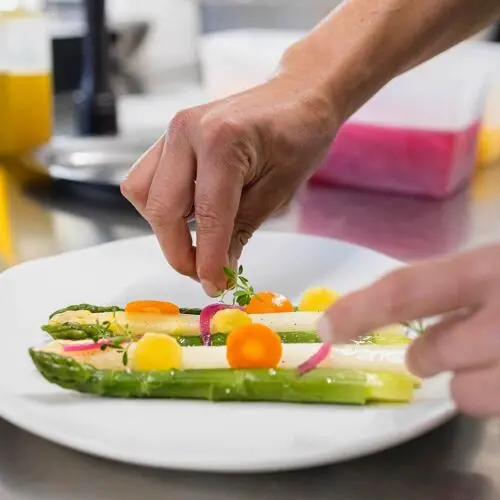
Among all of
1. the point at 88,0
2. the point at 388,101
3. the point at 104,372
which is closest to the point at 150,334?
the point at 104,372

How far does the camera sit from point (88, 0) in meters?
1.66

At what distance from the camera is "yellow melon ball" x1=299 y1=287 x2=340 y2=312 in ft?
3.13

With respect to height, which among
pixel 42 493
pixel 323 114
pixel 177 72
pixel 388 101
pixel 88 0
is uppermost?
pixel 177 72

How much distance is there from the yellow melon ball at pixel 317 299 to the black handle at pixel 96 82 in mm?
886

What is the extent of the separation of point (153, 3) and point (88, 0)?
88 cm

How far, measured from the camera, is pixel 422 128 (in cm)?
147

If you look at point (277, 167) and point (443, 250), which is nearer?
point (277, 167)

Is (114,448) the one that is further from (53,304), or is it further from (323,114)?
(323,114)

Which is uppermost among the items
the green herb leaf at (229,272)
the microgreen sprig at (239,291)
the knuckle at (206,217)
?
the knuckle at (206,217)

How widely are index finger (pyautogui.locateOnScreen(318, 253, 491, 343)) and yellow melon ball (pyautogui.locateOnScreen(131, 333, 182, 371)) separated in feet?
0.74

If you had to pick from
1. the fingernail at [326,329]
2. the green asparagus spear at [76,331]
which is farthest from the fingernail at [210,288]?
the fingernail at [326,329]

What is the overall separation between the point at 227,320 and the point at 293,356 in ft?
0.34

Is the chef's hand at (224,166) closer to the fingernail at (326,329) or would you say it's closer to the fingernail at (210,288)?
the fingernail at (210,288)

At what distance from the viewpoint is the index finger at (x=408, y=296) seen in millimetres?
595
